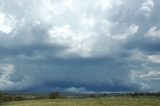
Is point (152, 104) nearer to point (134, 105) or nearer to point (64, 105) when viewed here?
point (134, 105)

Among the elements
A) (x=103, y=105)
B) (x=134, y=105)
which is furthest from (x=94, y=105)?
(x=134, y=105)

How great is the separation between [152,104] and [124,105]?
27.9 feet

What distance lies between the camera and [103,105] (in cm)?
12444

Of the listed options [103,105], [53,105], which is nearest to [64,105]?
[53,105]

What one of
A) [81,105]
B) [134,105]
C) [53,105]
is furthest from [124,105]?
[53,105]

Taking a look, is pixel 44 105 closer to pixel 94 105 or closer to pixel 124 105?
pixel 94 105

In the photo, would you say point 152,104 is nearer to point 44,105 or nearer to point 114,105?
point 114,105

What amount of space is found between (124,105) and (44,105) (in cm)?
2477

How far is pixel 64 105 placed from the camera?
126 metres

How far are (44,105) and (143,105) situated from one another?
30.3 meters

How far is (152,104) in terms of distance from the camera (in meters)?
122

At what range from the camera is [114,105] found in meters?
123

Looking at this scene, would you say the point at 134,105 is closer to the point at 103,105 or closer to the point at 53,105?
the point at 103,105

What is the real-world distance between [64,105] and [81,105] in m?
5.45
